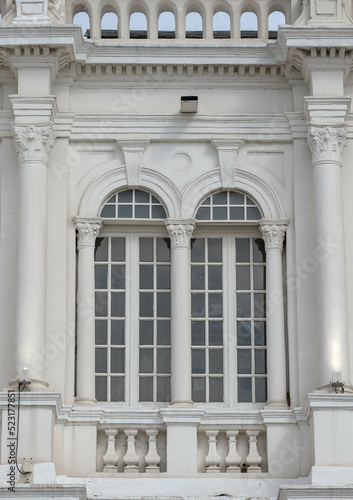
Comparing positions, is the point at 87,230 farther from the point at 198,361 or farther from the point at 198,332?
the point at 198,361

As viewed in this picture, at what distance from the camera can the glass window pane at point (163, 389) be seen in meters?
28.5

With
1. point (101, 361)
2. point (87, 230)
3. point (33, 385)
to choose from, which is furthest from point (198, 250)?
point (33, 385)

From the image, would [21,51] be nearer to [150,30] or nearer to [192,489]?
[150,30]

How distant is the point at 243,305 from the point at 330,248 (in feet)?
5.25

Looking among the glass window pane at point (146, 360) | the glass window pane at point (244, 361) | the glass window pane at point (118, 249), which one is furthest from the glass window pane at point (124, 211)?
the glass window pane at point (244, 361)

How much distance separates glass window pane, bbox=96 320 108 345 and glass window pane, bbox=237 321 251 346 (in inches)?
75.3

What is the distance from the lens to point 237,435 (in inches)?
1104

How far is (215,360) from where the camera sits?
28719mm

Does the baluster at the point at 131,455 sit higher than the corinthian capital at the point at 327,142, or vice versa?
the corinthian capital at the point at 327,142

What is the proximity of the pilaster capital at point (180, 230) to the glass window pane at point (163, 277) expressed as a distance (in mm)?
432

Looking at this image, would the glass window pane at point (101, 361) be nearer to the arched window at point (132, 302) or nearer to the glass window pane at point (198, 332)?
the arched window at point (132, 302)

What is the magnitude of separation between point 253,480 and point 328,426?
1.38 meters

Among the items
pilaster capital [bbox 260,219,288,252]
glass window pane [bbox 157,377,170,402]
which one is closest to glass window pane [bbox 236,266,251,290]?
pilaster capital [bbox 260,219,288,252]

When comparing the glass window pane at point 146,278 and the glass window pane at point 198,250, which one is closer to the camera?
the glass window pane at point 146,278
